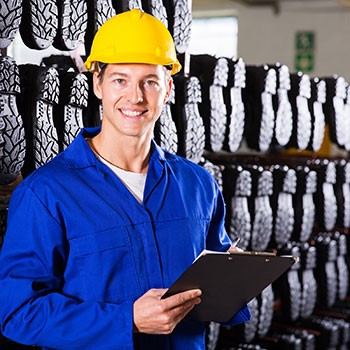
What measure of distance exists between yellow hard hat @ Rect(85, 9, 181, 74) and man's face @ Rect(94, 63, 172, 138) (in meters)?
0.02

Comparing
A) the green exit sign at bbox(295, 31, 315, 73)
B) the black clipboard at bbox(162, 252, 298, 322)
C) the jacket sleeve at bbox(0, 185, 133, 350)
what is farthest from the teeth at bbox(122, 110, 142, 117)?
the green exit sign at bbox(295, 31, 315, 73)

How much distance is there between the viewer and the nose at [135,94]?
1944 mm

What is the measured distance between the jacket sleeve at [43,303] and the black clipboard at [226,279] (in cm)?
16

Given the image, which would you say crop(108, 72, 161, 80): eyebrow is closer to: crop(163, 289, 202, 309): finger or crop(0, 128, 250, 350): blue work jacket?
crop(0, 128, 250, 350): blue work jacket

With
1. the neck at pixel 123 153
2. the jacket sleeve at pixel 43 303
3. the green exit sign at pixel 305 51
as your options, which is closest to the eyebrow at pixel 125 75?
the neck at pixel 123 153

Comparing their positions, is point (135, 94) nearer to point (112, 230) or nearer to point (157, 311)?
point (112, 230)

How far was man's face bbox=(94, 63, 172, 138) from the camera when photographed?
1957 millimetres

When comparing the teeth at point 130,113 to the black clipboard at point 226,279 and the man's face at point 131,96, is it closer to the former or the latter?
the man's face at point 131,96

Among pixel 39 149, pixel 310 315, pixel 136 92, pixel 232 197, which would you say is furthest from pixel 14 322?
pixel 310 315

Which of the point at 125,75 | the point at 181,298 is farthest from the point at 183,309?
the point at 125,75

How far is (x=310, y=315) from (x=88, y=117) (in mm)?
2289

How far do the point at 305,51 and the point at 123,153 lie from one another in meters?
9.21

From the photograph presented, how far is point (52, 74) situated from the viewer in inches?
102

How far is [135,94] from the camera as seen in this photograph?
1949mm
